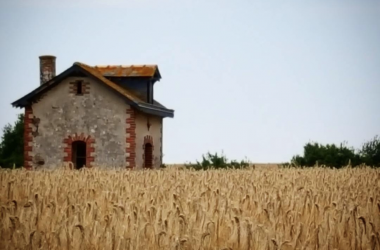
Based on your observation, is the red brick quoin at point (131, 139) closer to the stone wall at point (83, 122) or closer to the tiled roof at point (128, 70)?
the stone wall at point (83, 122)

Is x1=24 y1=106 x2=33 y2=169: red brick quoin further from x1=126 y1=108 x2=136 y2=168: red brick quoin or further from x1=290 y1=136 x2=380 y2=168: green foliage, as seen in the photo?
x1=290 y1=136 x2=380 y2=168: green foliage

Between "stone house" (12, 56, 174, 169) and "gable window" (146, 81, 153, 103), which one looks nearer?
"stone house" (12, 56, 174, 169)

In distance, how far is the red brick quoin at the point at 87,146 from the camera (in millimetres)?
23641

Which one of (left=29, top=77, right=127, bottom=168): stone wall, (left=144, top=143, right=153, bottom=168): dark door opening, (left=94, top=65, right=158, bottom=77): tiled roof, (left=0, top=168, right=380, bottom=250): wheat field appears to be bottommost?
(left=0, top=168, right=380, bottom=250): wheat field

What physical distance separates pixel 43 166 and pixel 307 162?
13.4 m

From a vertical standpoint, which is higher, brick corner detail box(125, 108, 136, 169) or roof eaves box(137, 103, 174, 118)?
roof eaves box(137, 103, 174, 118)

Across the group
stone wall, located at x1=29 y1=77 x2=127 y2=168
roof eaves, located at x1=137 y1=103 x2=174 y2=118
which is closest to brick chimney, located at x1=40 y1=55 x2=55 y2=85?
stone wall, located at x1=29 y1=77 x2=127 y2=168

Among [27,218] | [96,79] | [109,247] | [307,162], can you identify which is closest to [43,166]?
[96,79]

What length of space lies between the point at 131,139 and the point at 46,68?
648cm

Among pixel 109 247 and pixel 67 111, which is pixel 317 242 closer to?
pixel 109 247

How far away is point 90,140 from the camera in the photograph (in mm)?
23688

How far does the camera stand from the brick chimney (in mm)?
26750

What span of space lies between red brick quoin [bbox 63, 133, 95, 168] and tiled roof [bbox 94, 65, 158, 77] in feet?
11.8

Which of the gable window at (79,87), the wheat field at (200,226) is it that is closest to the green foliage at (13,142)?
the gable window at (79,87)
